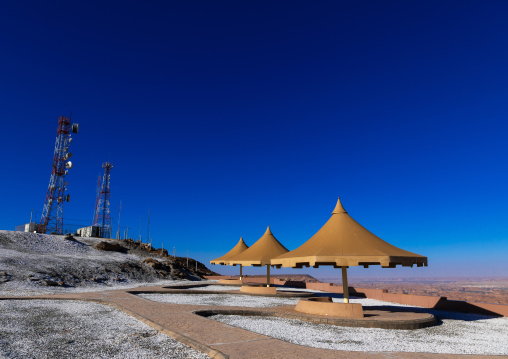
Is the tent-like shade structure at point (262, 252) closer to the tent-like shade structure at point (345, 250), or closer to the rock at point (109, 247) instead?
the tent-like shade structure at point (345, 250)

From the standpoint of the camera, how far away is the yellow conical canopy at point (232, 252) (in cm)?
2510

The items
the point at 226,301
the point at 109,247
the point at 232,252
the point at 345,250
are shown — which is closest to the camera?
the point at 345,250

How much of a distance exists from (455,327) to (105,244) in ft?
113

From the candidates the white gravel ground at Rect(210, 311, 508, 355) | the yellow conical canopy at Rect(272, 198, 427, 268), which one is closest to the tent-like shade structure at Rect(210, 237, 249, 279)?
the yellow conical canopy at Rect(272, 198, 427, 268)

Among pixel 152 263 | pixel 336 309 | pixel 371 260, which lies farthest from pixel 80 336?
pixel 152 263

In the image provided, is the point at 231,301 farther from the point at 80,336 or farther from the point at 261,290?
the point at 80,336

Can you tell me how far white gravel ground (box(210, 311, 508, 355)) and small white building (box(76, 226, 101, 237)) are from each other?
1513 inches

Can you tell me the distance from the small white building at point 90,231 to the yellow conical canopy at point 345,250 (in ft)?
124

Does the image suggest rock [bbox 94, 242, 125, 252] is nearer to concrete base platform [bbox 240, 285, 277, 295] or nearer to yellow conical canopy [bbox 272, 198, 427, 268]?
concrete base platform [bbox 240, 285, 277, 295]

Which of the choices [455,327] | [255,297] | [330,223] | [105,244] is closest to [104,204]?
[105,244]

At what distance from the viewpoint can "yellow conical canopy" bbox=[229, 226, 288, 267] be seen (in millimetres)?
21141

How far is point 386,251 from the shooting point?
1177 cm

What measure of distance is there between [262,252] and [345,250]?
10.6 metres

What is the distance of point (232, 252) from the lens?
89.4 feet
